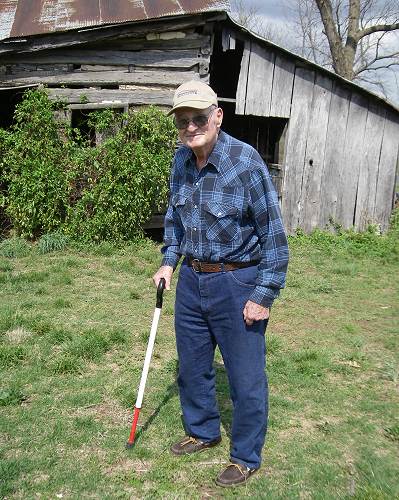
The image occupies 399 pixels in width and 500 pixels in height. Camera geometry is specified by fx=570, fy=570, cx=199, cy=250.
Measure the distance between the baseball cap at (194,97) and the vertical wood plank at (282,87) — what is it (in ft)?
25.0

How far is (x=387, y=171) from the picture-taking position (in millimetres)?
10906

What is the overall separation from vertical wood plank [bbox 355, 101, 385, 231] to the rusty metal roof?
345cm

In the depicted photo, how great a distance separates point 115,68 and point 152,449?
7.60 m

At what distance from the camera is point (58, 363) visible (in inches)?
186

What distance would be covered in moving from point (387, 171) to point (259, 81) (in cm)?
305

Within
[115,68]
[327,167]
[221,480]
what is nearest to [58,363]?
[221,480]

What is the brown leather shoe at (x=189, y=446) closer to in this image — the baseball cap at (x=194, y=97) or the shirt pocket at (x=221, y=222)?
the shirt pocket at (x=221, y=222)

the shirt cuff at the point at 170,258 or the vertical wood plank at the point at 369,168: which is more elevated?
the vertical wood plank at the point at 369,168

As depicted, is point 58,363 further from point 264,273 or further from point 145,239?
point 145,239

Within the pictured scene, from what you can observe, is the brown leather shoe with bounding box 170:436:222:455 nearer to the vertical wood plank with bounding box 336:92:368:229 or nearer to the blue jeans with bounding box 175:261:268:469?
the blue jeans with bounding box 175:261:268:469

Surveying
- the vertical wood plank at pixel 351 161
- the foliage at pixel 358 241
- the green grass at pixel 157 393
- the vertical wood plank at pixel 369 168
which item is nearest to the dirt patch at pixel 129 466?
the green grass at pixel 157 393

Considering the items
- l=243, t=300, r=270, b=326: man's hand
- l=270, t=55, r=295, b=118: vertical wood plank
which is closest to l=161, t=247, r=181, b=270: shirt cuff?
l=243, t=300, r=270, b=326: man's hand

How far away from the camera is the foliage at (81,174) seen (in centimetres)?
913

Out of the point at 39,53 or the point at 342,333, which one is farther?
the point at 39,53
